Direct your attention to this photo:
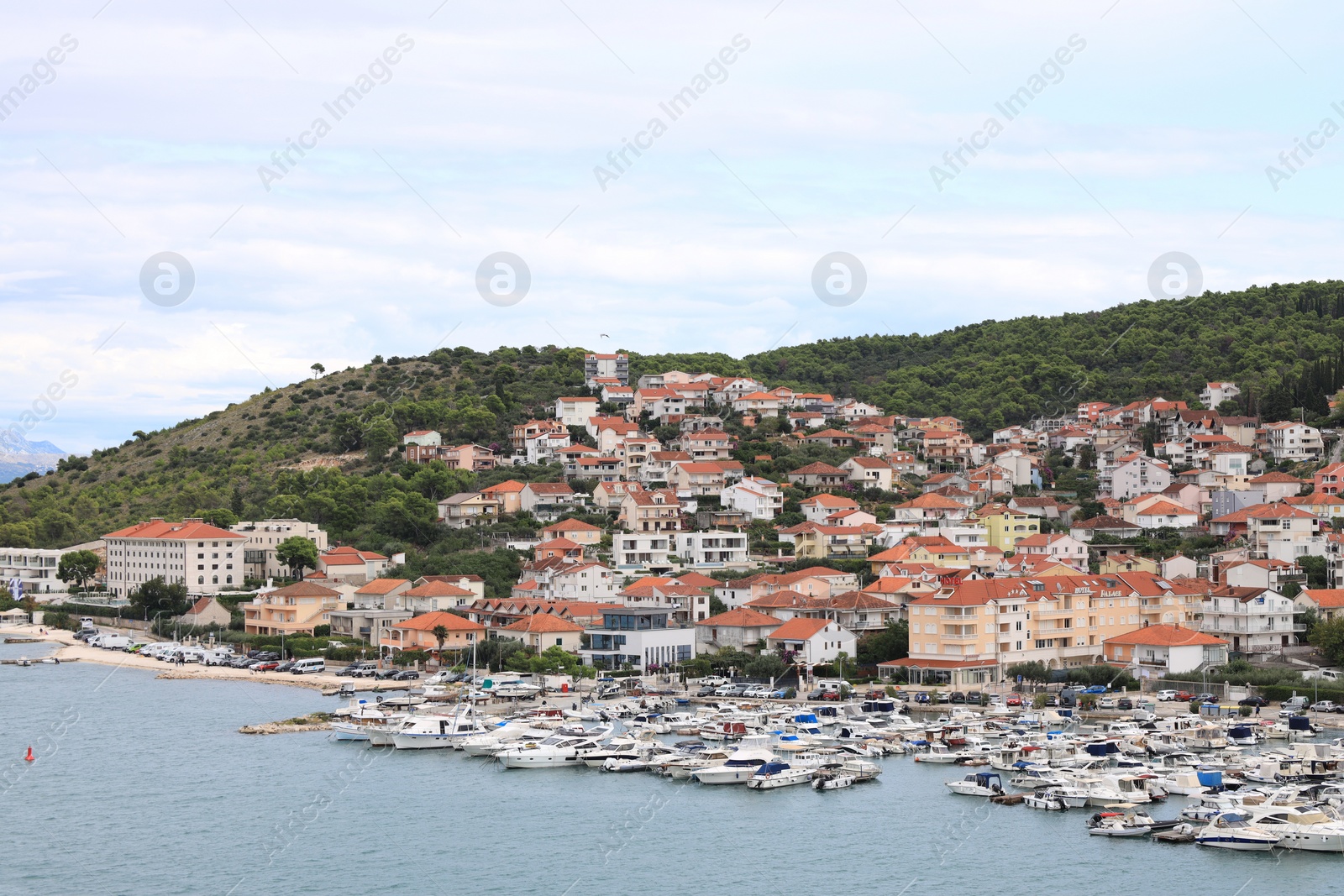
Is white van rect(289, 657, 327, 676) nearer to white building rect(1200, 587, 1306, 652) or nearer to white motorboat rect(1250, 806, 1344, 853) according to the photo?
white building rect(1200, 587, 1306, 652)

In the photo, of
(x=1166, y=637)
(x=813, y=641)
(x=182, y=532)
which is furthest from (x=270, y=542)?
(x=1166, y=637)

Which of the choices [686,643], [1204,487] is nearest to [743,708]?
[686,643]

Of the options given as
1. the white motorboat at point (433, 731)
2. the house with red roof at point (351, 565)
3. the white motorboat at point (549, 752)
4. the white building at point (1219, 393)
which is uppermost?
the white building at point (1219, 393)

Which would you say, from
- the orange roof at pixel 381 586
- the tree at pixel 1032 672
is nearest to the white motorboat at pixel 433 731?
the tree at pixel 1032 672

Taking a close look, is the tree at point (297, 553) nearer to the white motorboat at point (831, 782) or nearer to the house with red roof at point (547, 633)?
the house with red roof at point (547, 633)

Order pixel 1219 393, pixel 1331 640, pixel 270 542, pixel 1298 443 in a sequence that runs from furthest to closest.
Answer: pixel 1219 393 < pixel 1298 443 < pixel 270 542 < pixel 1331 640

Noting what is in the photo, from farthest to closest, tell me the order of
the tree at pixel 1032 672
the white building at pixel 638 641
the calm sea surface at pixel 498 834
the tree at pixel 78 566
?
the tree at pixel 78 566 < the white building at pixel 638 641 < the tree at pixel 1032 672 < the calm sea surface at pixel 498 834

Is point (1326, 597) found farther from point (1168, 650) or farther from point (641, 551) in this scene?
point (641, 551)
